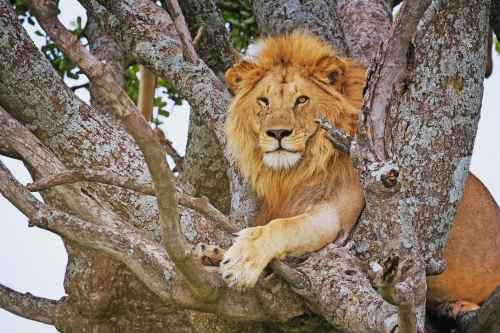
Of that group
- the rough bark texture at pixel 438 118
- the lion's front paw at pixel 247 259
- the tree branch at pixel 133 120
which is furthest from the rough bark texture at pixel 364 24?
the tree branch at pixel 133 120

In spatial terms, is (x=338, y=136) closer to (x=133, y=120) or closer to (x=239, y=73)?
(x=133, y=120)

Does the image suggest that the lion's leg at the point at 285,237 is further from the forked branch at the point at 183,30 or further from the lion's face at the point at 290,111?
the forked branch at the point at 183,30

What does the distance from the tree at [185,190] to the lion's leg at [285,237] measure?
0.12 meters

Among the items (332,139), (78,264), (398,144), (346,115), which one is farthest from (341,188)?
(78,264)

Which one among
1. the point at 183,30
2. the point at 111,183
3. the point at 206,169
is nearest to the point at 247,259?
the point at 111,183

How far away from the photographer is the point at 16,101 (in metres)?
5.17

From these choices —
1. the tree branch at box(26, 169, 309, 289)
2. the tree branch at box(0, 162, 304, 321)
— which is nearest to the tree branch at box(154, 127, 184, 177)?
the tree branch at box(0, 162, 304, 321)

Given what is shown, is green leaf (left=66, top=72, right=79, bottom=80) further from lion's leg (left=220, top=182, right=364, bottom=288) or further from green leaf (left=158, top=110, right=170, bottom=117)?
lion's leg (left=220, top=182, right=364, bottom=288)

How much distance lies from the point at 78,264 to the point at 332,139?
108 inches

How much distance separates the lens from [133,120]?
3061 millimetres

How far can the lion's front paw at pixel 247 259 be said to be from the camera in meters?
4.41

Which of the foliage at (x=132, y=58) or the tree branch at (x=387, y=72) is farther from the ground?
the foliage at (x=132, y=58)

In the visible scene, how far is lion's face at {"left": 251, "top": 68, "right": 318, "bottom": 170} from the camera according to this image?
526 cm

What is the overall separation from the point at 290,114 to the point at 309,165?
44 centimetres
